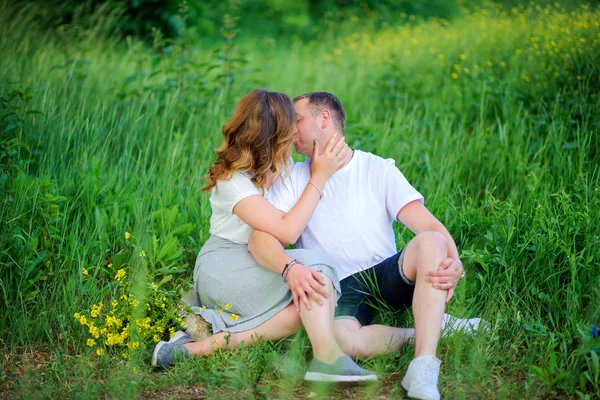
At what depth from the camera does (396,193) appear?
309 cm

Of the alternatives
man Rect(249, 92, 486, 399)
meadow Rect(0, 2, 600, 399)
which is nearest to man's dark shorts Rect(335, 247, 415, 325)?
man Rect(249, 92, 486, 399)

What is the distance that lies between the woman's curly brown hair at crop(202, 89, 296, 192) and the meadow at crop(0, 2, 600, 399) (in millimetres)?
723

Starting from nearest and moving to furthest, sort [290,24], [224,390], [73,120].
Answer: [224,390] → [73,120] → [290,24]

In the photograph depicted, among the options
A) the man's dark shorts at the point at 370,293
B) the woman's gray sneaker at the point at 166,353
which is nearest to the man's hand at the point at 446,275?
the man's dark shorts at the point at 370,293

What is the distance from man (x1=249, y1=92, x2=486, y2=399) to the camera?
8.81ft

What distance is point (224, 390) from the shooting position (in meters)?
2.65

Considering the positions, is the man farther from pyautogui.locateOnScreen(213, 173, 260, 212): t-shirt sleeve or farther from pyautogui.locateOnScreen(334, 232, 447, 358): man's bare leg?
pyautogui.locateOnScreen(213, 173, 260, 212): t-shirt sleeve

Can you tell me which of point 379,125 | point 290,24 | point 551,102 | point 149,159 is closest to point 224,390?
point 149,159

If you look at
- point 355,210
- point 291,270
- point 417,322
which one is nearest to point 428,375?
point 417,322

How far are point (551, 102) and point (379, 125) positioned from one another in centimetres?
147

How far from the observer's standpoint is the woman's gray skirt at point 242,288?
2852 millimetres

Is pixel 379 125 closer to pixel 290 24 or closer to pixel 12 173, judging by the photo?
pixel 12 173

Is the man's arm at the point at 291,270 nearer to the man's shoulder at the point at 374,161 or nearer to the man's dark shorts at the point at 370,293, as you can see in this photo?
the man's dark shorts at the point at 370,293

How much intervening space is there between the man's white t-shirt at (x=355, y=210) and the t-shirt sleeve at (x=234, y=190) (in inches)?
9.3
